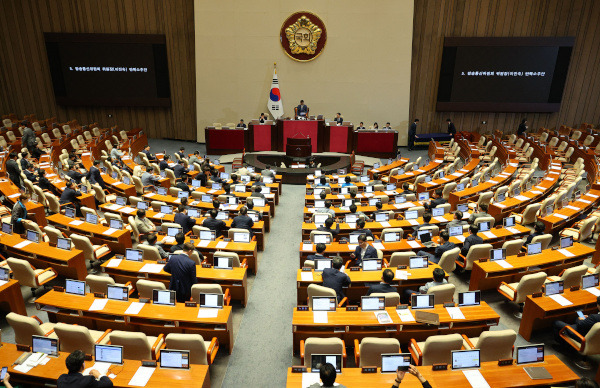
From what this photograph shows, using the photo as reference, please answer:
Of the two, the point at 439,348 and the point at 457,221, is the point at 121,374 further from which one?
the point at 457,221

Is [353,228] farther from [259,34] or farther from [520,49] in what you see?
[520,49]

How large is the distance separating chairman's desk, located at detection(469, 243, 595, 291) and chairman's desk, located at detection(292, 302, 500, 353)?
147 centimetres

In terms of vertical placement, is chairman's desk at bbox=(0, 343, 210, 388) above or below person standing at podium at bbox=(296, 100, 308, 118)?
below

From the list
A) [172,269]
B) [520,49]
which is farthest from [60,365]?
[520,49]

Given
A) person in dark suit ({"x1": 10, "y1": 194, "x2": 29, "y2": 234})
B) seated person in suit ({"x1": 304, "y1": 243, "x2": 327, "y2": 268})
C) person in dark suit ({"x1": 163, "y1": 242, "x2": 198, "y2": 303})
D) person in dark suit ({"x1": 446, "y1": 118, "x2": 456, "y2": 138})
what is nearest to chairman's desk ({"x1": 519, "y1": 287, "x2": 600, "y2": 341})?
seated person in suit ({"x1": 304, "y1": 243, "x2": 327, "y2": 268})

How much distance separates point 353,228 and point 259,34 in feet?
43.8

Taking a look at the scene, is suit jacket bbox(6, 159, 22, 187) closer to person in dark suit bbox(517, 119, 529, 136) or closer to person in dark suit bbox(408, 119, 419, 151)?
person in dark suit bbox(408, 119, 419, 151)

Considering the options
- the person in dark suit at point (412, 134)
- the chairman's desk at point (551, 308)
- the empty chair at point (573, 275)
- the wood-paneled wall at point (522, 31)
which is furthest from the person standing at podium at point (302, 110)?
the chairman's desk at point (551, 308)

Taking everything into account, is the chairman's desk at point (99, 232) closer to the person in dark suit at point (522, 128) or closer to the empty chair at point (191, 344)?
the empty chair at point (191, 344)

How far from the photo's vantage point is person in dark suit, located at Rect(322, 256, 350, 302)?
6.17m

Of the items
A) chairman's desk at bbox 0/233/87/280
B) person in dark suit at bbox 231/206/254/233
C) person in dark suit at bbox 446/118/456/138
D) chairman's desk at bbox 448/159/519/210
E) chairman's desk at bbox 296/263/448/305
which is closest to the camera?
chairman's desk at bbox 296/263/448/305

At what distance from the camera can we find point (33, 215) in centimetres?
916

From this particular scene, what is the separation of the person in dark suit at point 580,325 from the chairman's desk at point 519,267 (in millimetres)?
1218

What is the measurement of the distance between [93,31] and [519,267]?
824 inches
